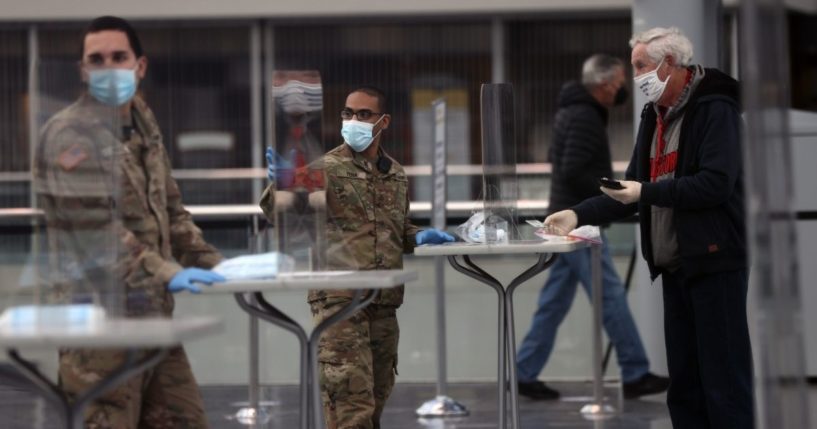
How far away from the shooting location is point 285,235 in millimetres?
5059

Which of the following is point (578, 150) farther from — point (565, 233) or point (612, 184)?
point (612, 184)

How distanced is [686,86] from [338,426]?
74.9 inches

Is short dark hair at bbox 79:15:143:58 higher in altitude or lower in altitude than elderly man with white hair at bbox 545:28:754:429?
higher

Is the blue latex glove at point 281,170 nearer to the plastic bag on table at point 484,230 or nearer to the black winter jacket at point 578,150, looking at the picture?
the plastic bag on table at point 484,230

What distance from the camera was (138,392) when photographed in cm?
455

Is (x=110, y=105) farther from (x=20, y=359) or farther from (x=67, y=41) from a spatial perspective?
(x=67, y=41)

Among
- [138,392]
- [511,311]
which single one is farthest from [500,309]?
[138,392]

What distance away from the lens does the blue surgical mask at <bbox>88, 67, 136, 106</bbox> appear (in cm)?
438

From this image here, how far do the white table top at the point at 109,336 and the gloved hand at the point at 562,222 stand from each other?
2.47 m

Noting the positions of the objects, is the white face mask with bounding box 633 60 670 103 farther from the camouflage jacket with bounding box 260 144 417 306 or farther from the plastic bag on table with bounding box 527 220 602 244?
the camouflage jacket with bounding box 260 144 417 306

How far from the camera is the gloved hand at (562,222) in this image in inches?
241

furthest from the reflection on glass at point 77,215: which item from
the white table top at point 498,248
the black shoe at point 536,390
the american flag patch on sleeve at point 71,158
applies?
the black shoe at point 536,390

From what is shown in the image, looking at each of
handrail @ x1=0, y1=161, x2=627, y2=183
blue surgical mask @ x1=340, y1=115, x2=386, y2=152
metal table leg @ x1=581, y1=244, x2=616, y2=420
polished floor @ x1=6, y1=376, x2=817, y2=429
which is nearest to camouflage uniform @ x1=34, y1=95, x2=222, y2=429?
blue surgical mask @ x1=340, y1=115, x2=386, y2=152

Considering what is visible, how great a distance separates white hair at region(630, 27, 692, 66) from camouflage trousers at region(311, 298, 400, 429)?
1513 mm
